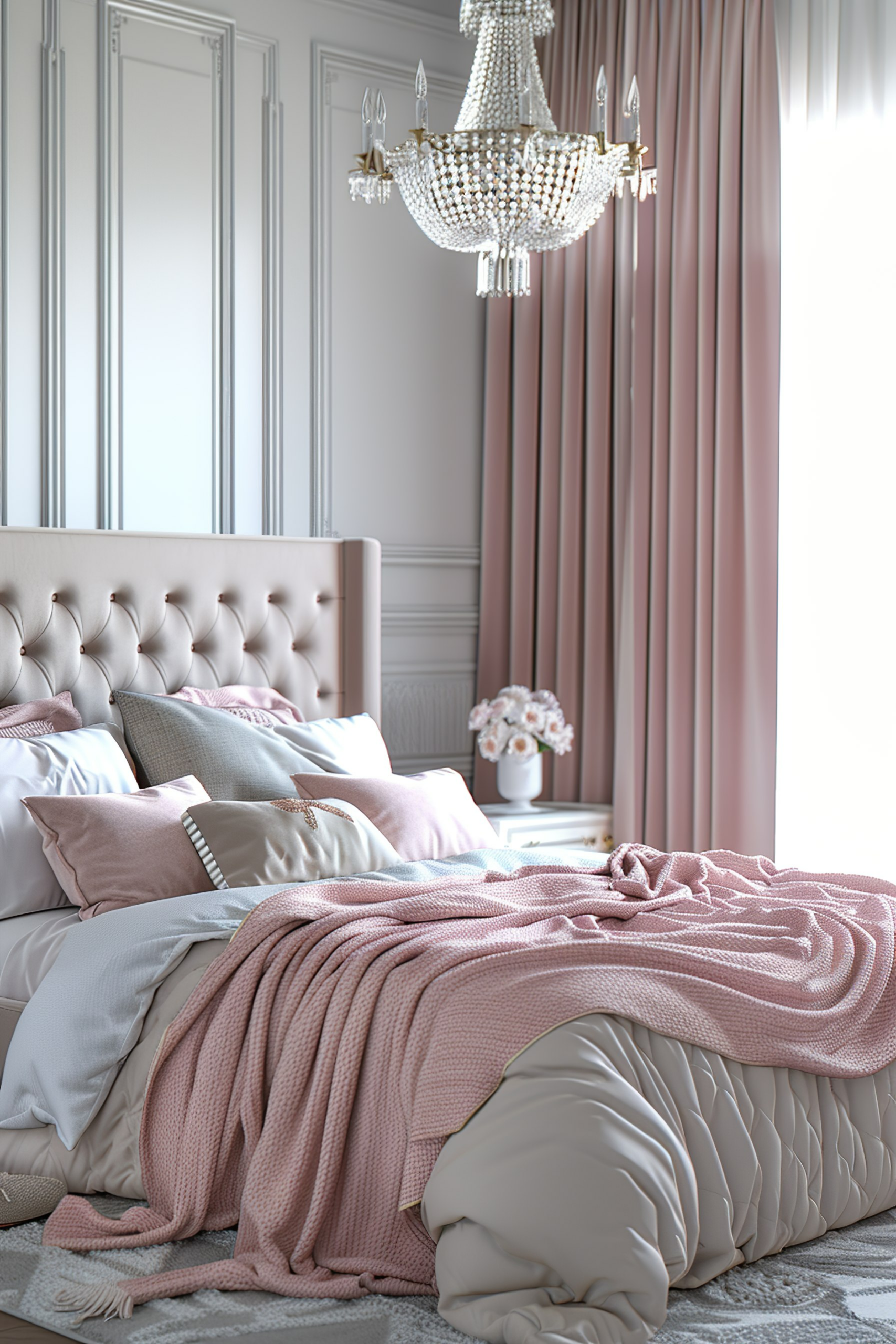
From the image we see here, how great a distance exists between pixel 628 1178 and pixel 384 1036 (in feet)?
1.66

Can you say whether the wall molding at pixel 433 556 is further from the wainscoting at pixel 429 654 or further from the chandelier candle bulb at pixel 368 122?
the chandelier candle bulb at pixel 368 122

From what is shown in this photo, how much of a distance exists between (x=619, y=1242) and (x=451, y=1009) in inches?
18.1

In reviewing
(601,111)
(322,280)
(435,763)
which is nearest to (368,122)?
(601,111)

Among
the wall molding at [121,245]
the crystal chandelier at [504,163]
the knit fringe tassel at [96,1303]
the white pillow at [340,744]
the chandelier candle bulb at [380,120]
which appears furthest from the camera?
the wall molding at [121,245]

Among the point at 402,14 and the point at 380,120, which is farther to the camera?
the point at 402,14

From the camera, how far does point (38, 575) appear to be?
3.85 metres

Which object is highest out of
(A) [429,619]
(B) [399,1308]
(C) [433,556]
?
(C) [433,556]

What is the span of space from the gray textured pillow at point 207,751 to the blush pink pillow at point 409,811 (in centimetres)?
9

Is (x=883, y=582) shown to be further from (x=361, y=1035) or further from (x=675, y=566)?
(x=361, y=1035)

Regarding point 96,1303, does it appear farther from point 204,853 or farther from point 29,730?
point 29,730

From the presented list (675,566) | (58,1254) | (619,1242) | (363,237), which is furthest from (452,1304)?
(363,237)

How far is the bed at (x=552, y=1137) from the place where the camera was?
203cm

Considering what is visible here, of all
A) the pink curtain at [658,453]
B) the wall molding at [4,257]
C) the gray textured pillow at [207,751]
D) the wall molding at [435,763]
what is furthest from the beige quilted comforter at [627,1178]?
the wall molding at [435,763]

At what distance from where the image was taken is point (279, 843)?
3.19m
